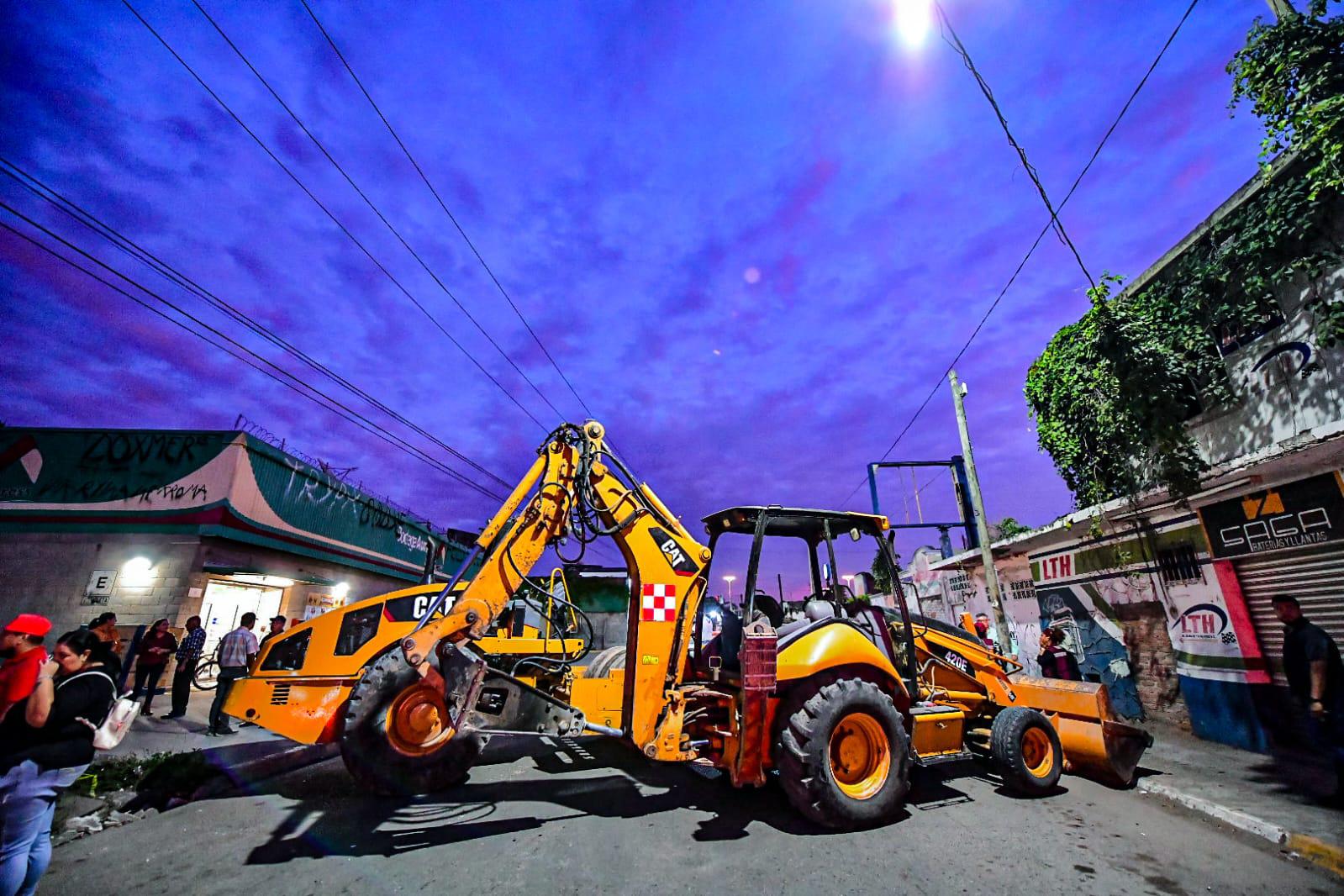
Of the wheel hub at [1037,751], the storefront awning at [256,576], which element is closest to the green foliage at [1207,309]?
the wheel hub at [1037,751]

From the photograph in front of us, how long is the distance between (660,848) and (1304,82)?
1059cm

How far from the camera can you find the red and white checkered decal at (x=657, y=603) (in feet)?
16.3

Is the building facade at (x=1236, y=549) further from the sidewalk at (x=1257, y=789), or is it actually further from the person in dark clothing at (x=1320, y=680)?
the person in dark clothing at (x=1320, y=680)

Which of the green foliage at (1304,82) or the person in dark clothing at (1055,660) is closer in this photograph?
the green foliage at (1304,82)

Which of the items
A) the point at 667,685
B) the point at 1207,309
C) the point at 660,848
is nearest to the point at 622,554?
the point at 667,685

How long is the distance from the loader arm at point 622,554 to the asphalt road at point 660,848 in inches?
35.2

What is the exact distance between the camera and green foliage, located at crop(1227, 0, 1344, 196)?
19.7 feet

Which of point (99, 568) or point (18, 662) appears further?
point (99, 568)

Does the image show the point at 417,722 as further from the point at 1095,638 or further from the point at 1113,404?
the point at 1095,638

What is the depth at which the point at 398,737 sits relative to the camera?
17.3ft

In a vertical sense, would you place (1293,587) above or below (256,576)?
below

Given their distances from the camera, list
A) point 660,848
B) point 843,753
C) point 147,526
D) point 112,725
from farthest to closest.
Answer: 1. point 147,526
2. point 843,753
3. point 660,848
4. point 112,725

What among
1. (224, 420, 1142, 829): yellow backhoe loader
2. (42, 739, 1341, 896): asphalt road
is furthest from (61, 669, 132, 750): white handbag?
(224, 420, 1142, 829): yellow backhoe loader

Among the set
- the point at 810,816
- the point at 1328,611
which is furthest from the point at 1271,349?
the point at 810,816
